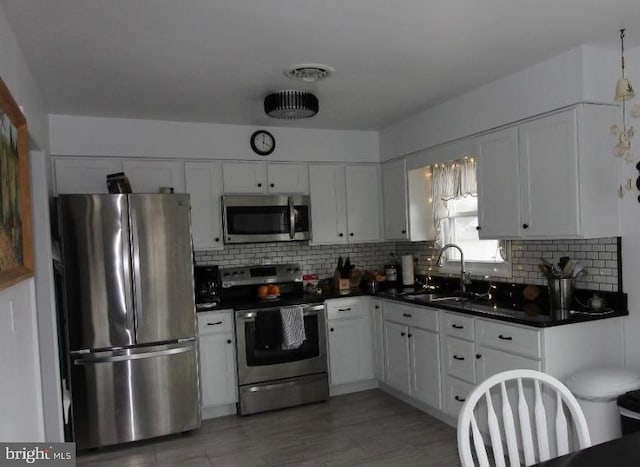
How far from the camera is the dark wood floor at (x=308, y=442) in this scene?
3184mm

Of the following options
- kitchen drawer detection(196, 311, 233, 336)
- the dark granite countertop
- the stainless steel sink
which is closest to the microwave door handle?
the dark granite countertop

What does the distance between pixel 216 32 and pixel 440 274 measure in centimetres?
308

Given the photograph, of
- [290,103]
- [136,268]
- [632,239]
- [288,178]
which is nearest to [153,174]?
[136,268]

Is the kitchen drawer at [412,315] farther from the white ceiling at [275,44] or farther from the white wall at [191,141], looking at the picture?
the white ceiling at [275,44]

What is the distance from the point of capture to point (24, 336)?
93.0 inches

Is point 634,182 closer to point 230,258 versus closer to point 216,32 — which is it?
point 216,32

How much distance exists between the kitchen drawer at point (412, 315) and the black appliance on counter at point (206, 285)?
59.5 inches

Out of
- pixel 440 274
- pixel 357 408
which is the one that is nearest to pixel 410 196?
pixel 440 274

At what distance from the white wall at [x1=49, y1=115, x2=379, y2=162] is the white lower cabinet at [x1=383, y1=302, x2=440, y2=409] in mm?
1628

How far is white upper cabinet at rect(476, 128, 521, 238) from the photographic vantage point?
328cm

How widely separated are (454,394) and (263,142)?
268cm

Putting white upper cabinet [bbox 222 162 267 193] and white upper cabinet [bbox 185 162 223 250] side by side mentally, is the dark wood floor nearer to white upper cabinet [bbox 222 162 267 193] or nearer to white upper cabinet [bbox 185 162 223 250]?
white upper cabinet [bbox 185 162 223 250]

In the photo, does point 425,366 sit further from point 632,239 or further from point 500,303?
point 632,239

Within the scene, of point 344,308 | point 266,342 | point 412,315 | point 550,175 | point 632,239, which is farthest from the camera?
point 344,308
